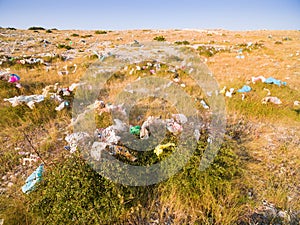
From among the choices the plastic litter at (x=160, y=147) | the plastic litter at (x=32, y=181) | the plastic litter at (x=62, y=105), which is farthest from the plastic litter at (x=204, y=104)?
the plastic litter at (x=32, y=181)

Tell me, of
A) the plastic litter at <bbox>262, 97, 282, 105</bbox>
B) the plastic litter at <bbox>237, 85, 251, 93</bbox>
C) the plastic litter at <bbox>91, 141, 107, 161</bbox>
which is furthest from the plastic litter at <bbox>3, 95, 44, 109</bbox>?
the plastic litter at <bbox>262, 97, 282, 105</bbox>

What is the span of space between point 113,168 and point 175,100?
231 cm

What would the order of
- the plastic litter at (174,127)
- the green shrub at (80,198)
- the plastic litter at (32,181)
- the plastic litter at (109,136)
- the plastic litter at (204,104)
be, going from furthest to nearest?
1. the plastic litter at (204,104)
2. the plastic litter at (174,127)
3. the plastic litter at (109,136)
4. the plastic litter at (32,181)
5. the green shrub at (80,198)

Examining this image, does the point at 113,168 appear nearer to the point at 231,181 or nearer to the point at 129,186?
the point at 129,186

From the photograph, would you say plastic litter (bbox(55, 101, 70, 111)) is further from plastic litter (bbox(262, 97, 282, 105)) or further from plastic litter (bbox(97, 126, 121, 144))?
plastic litter (bbox(262, 97, 282, 105))

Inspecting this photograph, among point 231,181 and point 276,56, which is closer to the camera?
point 231,181

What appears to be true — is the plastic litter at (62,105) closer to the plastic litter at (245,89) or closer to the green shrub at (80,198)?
the green shrub at (80,198)

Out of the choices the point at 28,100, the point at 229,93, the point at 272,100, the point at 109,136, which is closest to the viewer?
the point at 109,136

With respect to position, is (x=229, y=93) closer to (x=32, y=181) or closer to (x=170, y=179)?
(x=170, y=179)

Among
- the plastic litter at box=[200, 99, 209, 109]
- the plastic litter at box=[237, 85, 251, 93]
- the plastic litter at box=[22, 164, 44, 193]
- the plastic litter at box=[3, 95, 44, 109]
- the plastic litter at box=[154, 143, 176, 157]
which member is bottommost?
the plastic litter at box=[22, 164, 44, 193]

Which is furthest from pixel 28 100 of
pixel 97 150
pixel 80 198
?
pixel 80 198

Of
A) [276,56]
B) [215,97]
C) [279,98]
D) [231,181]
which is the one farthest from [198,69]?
[231,181]

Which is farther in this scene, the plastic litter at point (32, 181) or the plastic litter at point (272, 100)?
the plastic litter at point (272, 100)

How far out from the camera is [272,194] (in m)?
1.98
